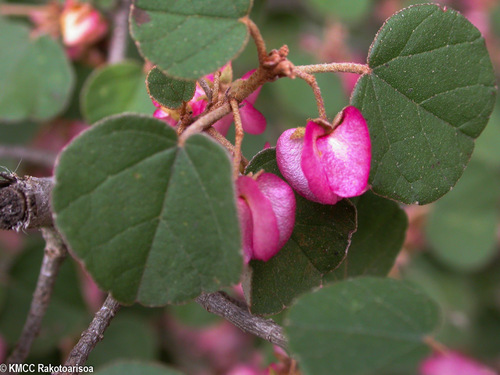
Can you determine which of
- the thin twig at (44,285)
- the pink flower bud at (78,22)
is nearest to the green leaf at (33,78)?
the pink flower bud at (78,22)

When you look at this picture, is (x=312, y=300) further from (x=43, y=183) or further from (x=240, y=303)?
(x=43, y=183)

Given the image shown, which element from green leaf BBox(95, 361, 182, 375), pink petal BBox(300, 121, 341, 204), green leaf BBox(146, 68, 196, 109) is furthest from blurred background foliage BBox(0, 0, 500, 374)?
green leaf BBox(95, 361, 182, 375)

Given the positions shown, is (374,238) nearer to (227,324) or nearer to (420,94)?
(420,94)

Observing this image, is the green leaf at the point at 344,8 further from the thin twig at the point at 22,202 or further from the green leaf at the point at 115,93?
the thin twig at the point at 22,202

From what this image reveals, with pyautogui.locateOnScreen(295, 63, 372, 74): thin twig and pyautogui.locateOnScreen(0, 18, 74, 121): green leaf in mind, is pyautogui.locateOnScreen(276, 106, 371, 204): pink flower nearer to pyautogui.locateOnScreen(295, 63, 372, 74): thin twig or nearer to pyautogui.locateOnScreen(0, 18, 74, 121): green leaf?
pyautogui.locateOnScreen(295, 63, 372, 74): thin twig

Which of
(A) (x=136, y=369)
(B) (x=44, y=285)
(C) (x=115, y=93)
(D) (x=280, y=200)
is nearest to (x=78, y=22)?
(C) (x=115, y=93)

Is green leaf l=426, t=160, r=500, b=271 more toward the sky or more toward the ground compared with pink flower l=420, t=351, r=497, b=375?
more toward the ground

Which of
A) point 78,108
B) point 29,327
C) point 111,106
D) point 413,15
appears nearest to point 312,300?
point 413,15
